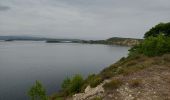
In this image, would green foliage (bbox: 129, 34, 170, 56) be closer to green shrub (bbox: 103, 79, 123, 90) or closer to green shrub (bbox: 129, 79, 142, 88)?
green shrub (bbox: 129, 79, 142, 88)

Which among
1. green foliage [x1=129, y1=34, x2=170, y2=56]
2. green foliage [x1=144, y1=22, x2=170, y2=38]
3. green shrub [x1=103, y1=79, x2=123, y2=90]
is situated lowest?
green shrub [x1=103, y1=79, x2=123, y2=90]

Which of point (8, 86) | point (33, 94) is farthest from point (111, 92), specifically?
point (8, 86)

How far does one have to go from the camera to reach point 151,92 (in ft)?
58.1

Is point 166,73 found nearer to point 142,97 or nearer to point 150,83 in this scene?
point 150,83

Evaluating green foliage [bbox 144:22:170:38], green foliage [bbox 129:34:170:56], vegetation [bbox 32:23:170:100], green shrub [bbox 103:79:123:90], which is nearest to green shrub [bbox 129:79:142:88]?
vegetation [bbox 32:23:170:100]

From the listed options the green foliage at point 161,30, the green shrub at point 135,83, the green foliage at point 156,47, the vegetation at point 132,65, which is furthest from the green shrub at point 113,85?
the green foliage at point 161,30

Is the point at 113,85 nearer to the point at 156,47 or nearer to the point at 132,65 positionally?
the point at 132,65

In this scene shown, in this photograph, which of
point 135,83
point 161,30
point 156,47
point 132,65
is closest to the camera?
point 135,83

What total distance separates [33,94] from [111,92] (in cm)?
2307

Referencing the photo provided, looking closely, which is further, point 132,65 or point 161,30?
point 161,30

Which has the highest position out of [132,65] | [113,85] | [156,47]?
[156,47]

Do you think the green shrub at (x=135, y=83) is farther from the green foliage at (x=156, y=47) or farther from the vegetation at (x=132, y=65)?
the green foliage at (x=156, y=47)

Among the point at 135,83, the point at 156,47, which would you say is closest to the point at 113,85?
the point at 135,83

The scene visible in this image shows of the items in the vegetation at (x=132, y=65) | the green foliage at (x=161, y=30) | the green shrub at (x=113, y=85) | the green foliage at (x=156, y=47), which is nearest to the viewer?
the green shrub at (x=113, y=85)
